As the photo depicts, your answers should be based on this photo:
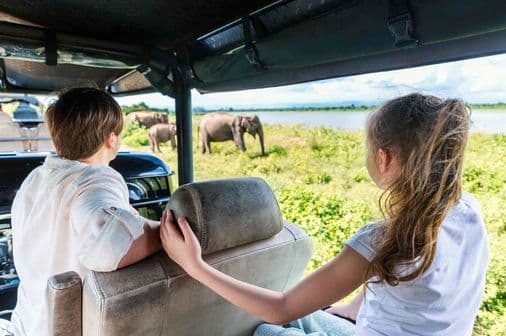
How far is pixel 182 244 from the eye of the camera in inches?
37.7

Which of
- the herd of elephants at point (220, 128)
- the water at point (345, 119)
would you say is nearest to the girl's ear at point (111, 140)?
the water at point (345, 119)

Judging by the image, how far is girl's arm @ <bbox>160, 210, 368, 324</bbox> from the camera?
33.4 inches

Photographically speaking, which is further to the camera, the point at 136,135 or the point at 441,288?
the point at 136,135

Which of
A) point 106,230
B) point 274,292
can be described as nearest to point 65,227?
point 106,230

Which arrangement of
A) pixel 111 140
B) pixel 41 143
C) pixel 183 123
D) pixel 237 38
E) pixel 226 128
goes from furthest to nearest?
pixel 226 128 < pixel 41 143 < pixel 183 123 < pixel 237 38 < pixel 111 140

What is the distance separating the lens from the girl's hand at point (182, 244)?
37.5 inches

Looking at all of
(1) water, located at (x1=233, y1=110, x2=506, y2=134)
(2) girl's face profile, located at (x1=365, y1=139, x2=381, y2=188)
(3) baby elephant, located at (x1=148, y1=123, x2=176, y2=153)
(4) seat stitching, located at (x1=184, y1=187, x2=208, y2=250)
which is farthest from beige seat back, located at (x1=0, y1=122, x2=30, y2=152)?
(2) girl's face profile, located at (x1=365, y1=139, x2=381, y2=188)

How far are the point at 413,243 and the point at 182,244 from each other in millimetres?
553

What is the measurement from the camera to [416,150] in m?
0.83

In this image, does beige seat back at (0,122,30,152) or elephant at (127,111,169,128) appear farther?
elephant at (127,111,169,128)

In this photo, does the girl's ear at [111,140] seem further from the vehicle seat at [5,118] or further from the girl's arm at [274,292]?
the vehicle seat at [5,118]

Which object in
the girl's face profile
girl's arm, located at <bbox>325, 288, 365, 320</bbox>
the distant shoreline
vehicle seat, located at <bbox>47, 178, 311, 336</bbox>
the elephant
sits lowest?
girl's arm, located at <bbox>325, 288, 365, 320</bbox>

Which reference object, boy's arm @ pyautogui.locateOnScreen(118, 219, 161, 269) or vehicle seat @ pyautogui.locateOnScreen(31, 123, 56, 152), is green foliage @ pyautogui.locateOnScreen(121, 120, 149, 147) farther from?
boy's arm @ pyautogui.locateOnScreen(118, 219, 161, 269)

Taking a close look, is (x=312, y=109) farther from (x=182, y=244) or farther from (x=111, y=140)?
(x=182, y=244)
